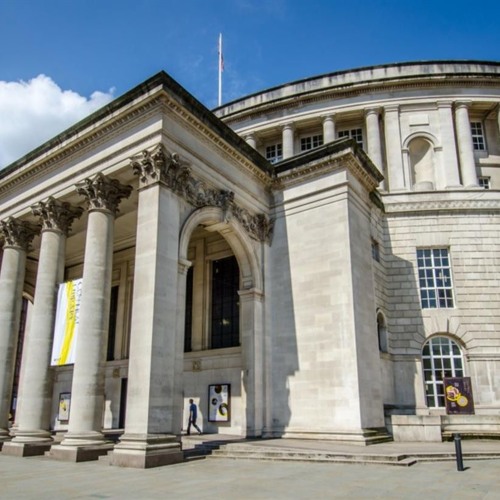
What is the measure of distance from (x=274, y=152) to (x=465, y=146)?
1293 centimetres

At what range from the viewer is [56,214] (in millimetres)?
21016

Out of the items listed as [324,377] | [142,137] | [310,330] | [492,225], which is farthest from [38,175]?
[492,225]

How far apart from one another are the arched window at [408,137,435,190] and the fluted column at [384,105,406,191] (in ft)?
3.56

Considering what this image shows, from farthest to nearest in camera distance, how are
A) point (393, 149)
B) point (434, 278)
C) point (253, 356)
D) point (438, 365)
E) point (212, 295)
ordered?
point (393, 149) → point (434, 278) → point (212, 295) → point (438, 365) → point (253, 356)

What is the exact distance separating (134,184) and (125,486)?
12045mm

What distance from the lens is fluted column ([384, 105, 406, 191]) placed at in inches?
1185

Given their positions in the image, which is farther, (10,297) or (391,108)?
(391,108)

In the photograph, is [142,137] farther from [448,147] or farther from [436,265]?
[448,147]

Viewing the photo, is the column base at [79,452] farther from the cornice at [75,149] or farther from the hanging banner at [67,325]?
the cornice at [75,149]

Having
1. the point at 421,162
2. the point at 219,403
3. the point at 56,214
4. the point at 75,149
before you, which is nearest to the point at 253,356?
the point at 219,403

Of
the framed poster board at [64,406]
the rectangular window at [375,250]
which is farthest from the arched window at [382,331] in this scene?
the framed poster board at [64,406]

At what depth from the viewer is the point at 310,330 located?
20.3 metres

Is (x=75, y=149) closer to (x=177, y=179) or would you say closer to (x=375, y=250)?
(x=177, y=179)

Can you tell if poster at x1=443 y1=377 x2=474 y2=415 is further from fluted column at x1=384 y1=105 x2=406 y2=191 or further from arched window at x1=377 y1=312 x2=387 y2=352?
fluted column at x1=384 y1=105 x2=406 y2=191
